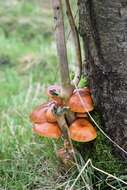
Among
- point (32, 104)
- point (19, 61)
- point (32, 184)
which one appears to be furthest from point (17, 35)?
point (32, 184)

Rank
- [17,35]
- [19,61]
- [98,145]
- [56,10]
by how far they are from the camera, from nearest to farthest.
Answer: [56,10]
[98,145]
[19,61]
[17,35]

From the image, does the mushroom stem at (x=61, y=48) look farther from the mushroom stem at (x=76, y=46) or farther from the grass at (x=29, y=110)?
the grass at (x=29, y=110)

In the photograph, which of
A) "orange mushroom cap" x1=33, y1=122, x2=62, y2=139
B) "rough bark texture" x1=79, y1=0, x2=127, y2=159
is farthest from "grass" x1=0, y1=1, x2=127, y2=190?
"orange mushroom cap" x1=33, y1=122, x2=62, y2=139

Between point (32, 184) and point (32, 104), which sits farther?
point (32, 104)

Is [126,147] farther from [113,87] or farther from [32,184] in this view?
[32,184]

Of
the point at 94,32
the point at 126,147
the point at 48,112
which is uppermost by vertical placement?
the point at 94,32

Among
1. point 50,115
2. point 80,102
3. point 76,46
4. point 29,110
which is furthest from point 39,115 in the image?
point 29,110

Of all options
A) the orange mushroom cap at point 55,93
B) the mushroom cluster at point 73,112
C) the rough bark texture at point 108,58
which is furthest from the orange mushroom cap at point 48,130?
the rough bark texture at point 108,58
